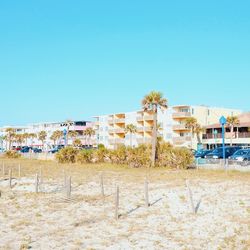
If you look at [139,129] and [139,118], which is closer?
[139,129]

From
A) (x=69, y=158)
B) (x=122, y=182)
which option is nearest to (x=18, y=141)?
(x=69, y=158)

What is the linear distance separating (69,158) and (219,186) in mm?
25668

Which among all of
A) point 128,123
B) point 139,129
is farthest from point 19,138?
point 139,129

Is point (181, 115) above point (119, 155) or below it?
above

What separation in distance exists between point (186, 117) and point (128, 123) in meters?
18.1

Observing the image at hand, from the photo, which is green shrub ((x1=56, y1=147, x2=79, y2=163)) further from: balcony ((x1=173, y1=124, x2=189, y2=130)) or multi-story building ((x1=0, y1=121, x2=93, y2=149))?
multi-story building ((x1=0, y1=121, x2=93, y2=149))

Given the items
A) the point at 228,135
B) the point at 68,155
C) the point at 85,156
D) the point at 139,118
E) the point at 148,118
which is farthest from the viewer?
the point at 139,118

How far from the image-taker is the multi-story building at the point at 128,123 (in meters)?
75.0

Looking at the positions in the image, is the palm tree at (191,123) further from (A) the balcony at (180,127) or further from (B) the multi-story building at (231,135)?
(B) the multi-story building at (231,135)

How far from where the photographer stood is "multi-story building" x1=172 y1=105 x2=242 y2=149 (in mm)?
70812

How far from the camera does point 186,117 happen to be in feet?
232

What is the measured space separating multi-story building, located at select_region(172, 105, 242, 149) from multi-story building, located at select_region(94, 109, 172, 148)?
1.64m

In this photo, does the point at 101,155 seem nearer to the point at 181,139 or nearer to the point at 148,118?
the point at 181,139

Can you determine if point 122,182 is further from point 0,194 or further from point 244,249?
point 244,249
